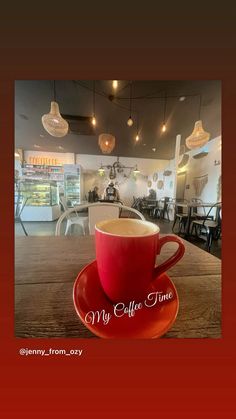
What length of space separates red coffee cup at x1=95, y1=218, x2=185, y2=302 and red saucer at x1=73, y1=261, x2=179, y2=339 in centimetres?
1

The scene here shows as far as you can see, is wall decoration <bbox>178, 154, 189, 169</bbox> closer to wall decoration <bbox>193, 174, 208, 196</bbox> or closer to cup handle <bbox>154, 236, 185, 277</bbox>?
wall decoration <bbox>193, 174, 208, 196</bbox>

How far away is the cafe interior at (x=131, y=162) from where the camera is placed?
3.85 feet

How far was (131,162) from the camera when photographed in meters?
2.51

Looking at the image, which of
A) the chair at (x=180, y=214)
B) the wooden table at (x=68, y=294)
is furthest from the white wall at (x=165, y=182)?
the wooden table at (x=68, y=294)

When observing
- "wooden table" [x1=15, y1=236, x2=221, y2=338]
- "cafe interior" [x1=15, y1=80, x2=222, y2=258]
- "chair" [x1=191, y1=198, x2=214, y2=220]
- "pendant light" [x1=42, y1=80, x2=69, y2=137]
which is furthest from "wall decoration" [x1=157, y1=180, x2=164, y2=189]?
"wooden table" [x1=15, y1=236, x2=221, y2=338]

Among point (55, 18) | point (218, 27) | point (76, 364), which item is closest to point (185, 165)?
point (218, 27)

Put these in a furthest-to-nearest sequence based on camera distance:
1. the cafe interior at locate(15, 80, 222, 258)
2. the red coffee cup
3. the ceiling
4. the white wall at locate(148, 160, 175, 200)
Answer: the white wall at locate(148, 160, 175, 200), the ceiling, the cafe interior at locate(15, 80, 222, 258), the red coffee cup

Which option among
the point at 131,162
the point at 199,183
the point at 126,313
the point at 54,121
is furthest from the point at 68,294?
the point at 131,162

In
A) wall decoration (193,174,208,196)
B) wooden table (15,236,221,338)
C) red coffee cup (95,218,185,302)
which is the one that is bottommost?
wooden table (15,236,221,338)

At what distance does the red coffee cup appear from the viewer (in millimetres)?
153

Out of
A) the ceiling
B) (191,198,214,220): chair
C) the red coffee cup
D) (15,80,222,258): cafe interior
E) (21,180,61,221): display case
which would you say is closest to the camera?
the red coffee cup

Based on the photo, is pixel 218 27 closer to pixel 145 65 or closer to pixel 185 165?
pixel 145 65

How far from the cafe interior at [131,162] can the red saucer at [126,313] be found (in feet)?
1.53

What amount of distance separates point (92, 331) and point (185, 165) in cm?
171
